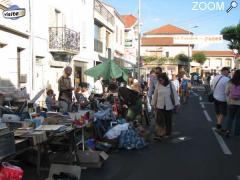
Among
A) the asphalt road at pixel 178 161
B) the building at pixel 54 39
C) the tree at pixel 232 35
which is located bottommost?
the asphalt road at pixel 178 161

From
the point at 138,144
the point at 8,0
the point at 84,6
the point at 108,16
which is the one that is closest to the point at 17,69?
the point at 8,0

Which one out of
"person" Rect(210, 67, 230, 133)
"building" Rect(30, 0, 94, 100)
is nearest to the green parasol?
"building" Rect(30, 0, 94, 100)

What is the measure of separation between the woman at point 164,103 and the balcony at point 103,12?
22043 mm

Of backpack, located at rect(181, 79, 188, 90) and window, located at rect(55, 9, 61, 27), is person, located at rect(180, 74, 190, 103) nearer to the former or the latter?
backpack, located at rect(181, 79, 188, 90)

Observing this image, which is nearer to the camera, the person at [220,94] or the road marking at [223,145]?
the road marking at [223,145]

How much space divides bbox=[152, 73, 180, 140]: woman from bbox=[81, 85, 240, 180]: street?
0.35m

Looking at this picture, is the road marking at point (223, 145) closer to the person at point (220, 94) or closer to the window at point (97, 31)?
the person at point (220, 94)

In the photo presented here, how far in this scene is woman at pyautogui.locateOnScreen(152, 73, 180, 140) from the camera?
10.9 m

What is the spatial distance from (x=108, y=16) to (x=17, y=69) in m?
22.1

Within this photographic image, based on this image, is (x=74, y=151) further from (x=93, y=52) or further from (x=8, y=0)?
(x=93, y=52)

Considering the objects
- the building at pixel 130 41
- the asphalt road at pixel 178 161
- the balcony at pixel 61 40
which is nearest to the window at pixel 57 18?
the balcony at pixel 61 40

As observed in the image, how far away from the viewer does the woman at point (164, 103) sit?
10.9m

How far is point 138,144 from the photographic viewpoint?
31.4 feet

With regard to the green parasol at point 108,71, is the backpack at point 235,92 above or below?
below
